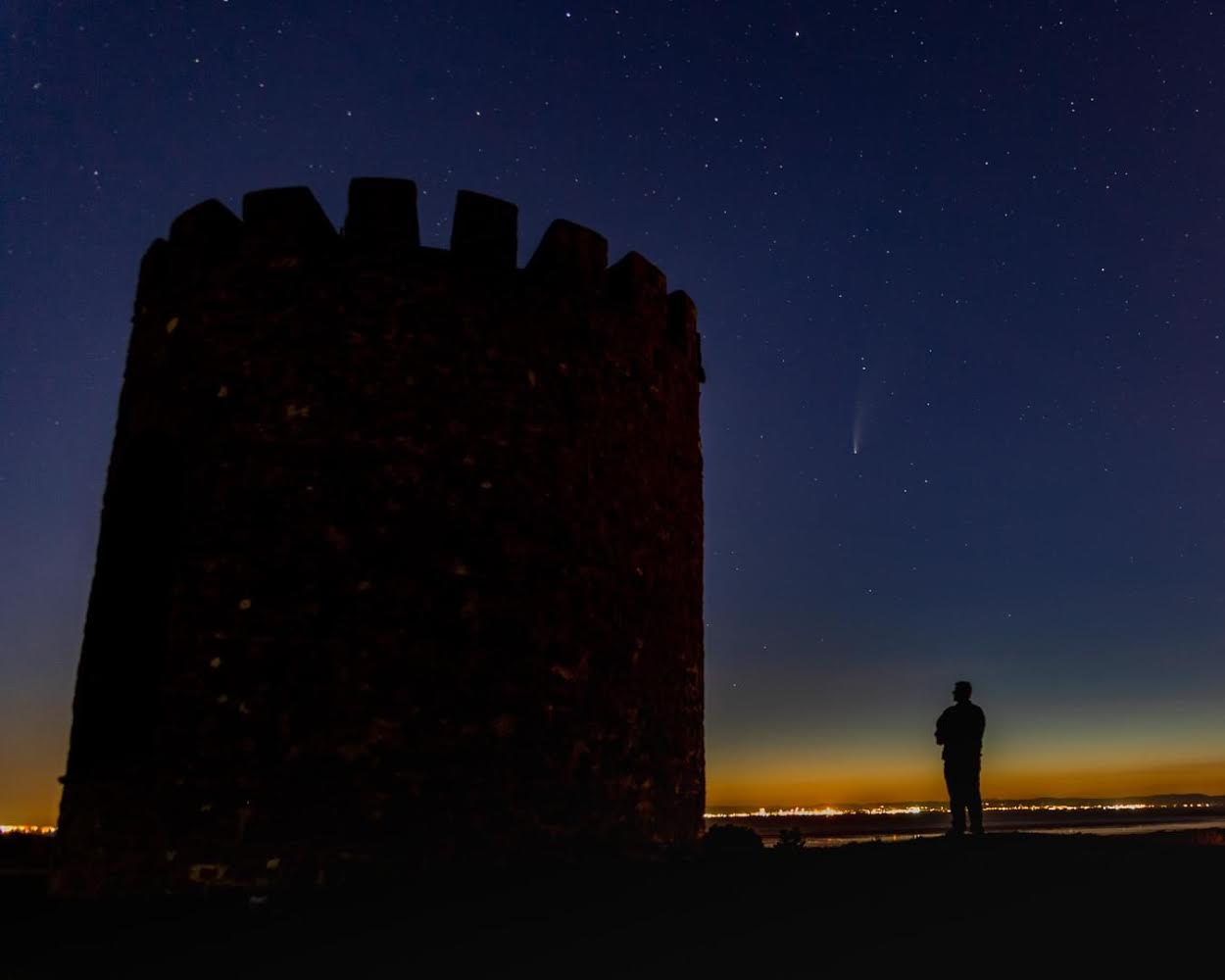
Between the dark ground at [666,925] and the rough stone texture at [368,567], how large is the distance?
1.77ft

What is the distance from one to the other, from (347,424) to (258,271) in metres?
1.55

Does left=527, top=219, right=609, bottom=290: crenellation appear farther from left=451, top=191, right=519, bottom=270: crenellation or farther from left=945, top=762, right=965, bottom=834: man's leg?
left=945, top=762, right=965, bottom=834: man's leg

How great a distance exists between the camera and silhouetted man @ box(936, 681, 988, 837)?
38.0 ft

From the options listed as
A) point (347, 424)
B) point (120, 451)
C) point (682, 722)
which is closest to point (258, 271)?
point (347, 424)

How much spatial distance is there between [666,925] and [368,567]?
3.44 metres

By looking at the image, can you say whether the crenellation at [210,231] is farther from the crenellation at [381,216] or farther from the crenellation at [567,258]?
the crenellation at [567,258]

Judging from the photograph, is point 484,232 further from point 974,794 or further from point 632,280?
point 974,794

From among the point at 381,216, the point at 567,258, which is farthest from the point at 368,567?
the point at 567,258

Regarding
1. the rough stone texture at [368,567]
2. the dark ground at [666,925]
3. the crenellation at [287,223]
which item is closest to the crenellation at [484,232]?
the rough stone texture at [368,567]

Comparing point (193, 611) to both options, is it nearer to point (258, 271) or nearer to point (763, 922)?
point (258, 271)

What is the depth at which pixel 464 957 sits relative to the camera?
5.09 metres

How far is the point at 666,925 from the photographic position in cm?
576

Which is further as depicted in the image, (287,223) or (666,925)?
(287,223)

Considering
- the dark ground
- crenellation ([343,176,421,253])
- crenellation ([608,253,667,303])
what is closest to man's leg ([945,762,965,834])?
the dark ground
